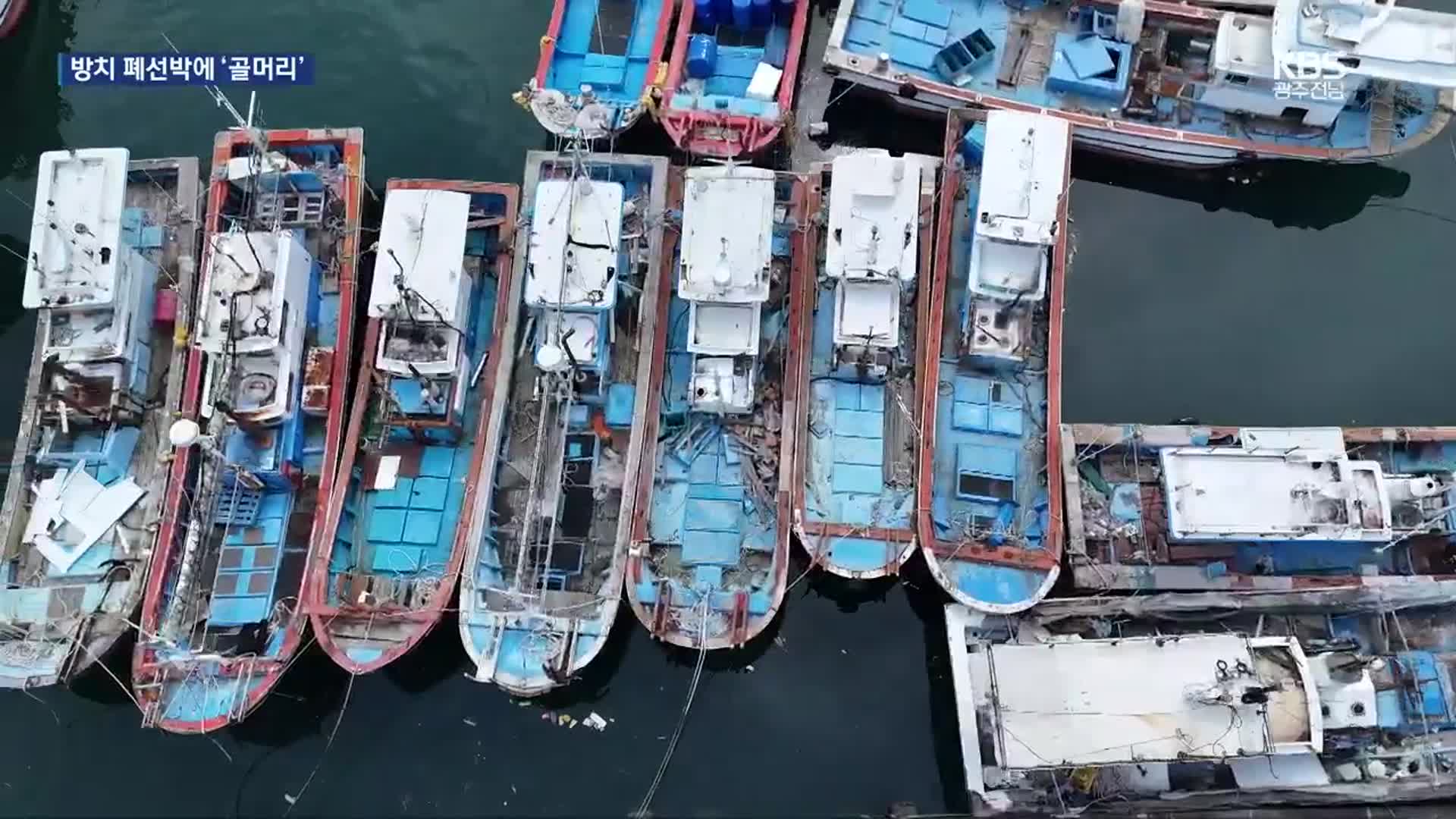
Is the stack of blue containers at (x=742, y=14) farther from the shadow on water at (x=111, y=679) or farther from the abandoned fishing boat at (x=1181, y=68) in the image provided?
the shadow on water at (x=111, y=679)

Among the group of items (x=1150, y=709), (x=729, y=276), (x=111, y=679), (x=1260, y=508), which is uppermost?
(x=729, y=276)

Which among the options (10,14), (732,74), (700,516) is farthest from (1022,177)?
(10,14)

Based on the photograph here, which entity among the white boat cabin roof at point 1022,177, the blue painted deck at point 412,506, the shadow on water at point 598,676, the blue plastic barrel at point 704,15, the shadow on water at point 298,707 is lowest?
the shadow on water at point 298,707

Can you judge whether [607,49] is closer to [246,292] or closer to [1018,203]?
[246,292]

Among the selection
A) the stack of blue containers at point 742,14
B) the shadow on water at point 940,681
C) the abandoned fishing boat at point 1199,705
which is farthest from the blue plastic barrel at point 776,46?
the abandoned fishing boat at point 1199,705

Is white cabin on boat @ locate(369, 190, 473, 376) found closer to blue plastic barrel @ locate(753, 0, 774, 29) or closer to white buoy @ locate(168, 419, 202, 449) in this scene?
white buoy @ locate(168, 419, 202, 449)

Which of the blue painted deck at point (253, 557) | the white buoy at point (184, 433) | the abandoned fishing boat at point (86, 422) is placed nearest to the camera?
the white buoy at point (184, 433)

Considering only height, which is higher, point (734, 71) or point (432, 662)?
point (734, 71)
